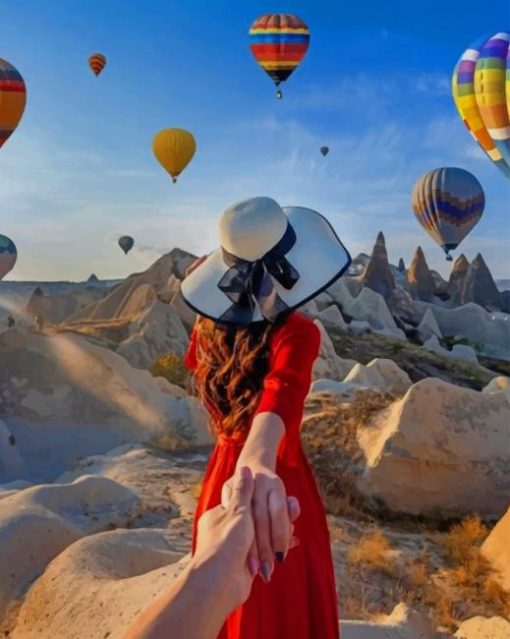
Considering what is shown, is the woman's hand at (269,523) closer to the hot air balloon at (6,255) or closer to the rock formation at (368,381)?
the rock formation at (368,381)

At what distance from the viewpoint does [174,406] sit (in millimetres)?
11219

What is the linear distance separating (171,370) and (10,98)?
9.98m

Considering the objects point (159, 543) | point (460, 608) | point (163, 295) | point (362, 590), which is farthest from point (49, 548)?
point (163, 295)

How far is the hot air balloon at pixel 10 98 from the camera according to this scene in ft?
66.5

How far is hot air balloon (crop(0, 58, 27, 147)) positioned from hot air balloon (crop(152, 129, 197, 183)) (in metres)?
6.81

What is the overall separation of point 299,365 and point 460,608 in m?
4.09

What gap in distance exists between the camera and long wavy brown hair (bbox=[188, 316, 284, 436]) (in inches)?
88.5

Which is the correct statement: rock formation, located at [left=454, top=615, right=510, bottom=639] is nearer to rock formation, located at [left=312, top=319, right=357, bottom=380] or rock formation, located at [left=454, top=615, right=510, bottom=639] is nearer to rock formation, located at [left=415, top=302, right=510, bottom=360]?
rock formation, located at [left=312, top=319, right=357, bottom=380]

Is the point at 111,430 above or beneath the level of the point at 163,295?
beneath

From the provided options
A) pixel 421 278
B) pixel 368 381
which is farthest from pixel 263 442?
pixel 421 278

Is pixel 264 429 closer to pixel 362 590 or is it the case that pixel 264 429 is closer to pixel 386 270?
pixel 362 590

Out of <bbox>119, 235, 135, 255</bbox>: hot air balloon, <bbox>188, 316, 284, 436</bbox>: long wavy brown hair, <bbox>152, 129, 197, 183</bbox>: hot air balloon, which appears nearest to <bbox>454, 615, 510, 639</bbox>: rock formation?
<bbox>188, 316, 284, 436</bbox>: long wavy brown hair

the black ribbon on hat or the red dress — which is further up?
the black ribbon on hat

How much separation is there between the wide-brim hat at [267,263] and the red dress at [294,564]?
8cm
